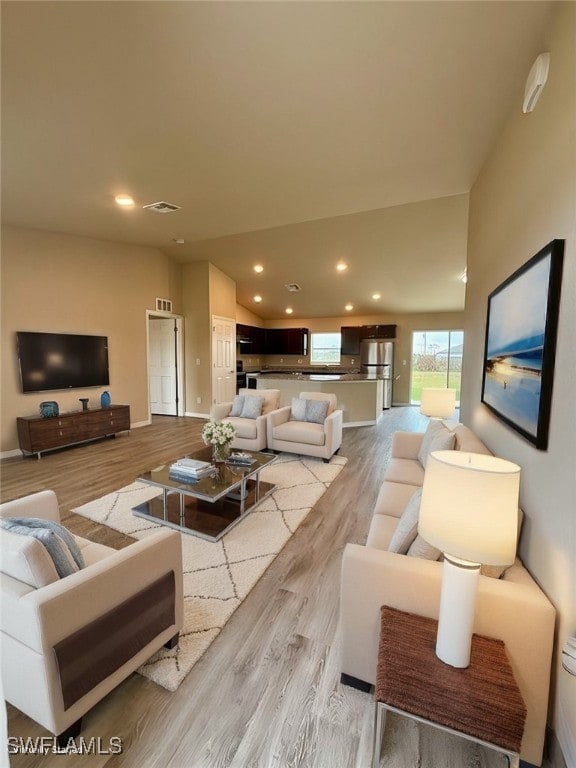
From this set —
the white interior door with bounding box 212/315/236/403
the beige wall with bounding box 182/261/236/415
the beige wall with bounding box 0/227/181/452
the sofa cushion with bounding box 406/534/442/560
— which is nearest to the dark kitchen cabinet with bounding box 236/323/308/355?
the white interior door with bounding box 212/315/236/403

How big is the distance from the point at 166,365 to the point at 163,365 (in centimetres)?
8

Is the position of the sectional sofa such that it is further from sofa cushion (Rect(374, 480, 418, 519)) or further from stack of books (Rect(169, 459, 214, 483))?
stack of books (Rect(169, 459, 214, 483))

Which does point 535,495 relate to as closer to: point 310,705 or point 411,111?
point 310,705

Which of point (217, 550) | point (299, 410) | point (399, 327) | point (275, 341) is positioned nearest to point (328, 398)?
point (299, 410)

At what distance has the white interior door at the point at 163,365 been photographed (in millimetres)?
7359

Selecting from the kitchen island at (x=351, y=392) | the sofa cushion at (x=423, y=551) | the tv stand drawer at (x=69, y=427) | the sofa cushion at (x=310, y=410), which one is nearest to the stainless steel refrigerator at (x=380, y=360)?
the kitchen island at (x=351, y=392)

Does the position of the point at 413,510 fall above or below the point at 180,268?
below

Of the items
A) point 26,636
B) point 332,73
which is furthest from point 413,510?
point 332,73

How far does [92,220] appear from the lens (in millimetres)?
4293

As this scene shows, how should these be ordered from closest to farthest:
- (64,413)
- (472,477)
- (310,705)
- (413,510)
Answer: (472,477) < (310,705) < (413,510) < (64,413)

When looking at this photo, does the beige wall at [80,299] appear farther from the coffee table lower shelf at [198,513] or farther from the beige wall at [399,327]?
the beige wall at [399,327]

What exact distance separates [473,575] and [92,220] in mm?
5240

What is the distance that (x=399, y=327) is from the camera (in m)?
9.30

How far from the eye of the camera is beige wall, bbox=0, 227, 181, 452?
4.40 meters
